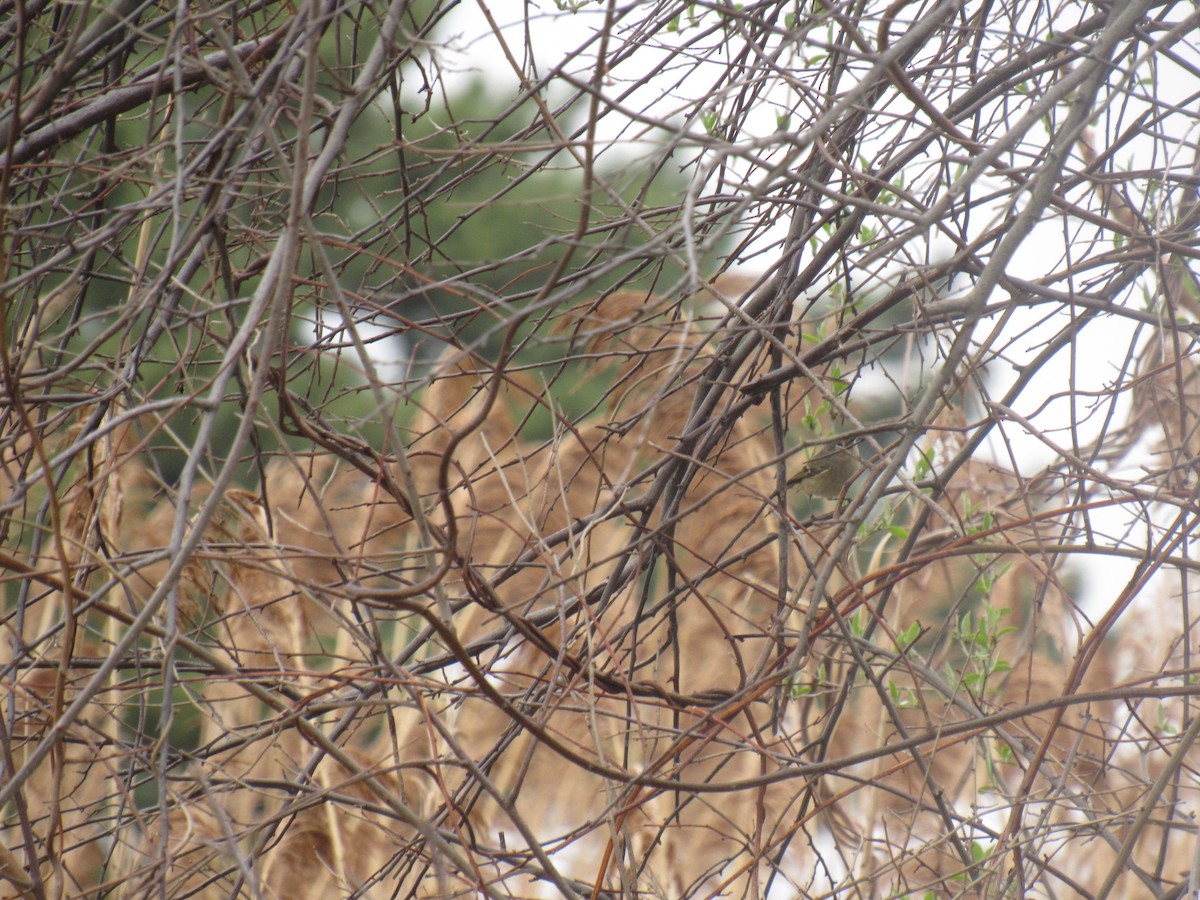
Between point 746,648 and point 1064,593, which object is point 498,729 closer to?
point 746,648

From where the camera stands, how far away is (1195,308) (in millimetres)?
1840

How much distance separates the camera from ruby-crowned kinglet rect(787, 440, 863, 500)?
1338 mm

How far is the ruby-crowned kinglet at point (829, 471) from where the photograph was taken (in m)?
1.34

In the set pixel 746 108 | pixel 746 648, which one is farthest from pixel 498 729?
pixel 746 108

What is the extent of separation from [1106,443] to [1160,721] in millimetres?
524

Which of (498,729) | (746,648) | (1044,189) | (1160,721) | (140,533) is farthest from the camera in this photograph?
(498,729)

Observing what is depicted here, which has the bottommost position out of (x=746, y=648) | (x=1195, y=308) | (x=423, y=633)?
(x=423, y=633)

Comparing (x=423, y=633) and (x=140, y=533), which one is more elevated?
(x=140, y=533)

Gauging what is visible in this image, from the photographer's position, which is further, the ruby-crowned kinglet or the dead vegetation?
the ruby-crowned kinglet

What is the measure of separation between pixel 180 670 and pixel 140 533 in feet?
4.88

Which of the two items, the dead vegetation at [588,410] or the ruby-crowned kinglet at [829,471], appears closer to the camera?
the dead vegetation at [588,410]

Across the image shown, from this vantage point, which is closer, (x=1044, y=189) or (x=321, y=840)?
(x=1044, y=189)

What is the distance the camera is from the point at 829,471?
4.50 feet

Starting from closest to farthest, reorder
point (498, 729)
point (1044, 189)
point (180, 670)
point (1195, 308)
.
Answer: point (1044, 189)
point (180, 670)
point (1195, 308)
point (498, 729)
